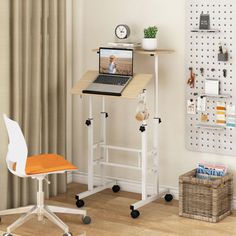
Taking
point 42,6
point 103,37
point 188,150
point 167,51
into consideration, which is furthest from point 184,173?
point 42,6

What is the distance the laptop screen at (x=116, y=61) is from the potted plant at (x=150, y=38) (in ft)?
0.50

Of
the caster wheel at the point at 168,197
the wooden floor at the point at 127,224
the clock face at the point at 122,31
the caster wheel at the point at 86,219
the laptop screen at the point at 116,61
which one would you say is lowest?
the wooden floor at the point at 127,224

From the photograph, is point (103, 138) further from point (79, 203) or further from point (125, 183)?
point (79, 203)

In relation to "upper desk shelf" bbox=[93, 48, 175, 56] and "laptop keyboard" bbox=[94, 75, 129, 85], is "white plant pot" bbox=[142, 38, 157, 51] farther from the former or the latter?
"laptop keyboard" bbox=[94, 75, 129, 85]

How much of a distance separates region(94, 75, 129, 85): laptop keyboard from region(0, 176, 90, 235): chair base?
0.96 metres

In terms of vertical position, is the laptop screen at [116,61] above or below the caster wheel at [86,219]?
above

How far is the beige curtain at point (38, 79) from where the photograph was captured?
4.77 meters

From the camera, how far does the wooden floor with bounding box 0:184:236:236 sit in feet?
14.5

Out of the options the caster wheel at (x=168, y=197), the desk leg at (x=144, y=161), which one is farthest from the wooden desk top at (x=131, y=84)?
the caster wheel at (x=168, y=197)

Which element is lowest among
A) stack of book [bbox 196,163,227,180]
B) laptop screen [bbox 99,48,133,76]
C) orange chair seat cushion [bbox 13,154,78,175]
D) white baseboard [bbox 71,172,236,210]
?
white baseboard [bbox 71,172,236,210]

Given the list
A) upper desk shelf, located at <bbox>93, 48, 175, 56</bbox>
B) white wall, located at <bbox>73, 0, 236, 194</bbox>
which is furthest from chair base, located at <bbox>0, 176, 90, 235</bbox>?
upper desk shelf, located at <bbox>93, 48, 175, 56</bbox>

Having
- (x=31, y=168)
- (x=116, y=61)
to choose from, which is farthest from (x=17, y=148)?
(x=116, y=61)

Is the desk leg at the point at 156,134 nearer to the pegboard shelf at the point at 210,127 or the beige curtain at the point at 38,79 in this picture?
the pegboard shelf at the point at 210,127

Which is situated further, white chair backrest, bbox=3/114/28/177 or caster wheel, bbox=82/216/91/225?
caster wheel, bbox=82/216/91/225
